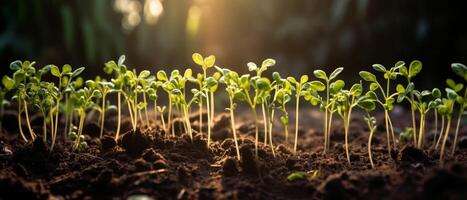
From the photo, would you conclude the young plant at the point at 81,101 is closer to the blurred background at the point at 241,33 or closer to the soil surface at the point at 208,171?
the soil surface at the point at 208,171

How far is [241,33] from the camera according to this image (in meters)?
4.53

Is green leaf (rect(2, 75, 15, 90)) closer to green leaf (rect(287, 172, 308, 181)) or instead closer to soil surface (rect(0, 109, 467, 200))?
soil surface (rect(0, 109, 467, 200))

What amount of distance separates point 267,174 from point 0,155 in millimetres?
914

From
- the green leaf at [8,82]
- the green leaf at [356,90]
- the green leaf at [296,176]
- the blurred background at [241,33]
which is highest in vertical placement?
the blurred background at [241,33]

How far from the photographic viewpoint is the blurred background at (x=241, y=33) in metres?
3.78

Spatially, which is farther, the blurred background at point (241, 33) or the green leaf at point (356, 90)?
the blurred background at point (241, 33)

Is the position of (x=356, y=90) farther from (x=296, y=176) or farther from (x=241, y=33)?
(x=241, y=33)

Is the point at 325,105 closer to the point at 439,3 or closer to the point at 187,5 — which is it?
the point at 439,3

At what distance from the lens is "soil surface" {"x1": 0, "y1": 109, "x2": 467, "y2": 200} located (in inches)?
49.5

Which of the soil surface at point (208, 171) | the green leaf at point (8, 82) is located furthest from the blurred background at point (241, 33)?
the green leaf at point (8, 82)

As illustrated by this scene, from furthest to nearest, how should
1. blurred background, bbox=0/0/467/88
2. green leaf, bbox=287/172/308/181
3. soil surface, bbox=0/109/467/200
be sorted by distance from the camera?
blurred background, bbox=0/0/467/88, green leaf, bbox=287/172/308/181, soil surface, bbox=0/109/467/200

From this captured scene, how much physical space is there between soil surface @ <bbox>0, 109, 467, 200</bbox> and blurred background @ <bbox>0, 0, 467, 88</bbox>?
216 centimetres

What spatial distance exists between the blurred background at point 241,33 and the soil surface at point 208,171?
216 cm

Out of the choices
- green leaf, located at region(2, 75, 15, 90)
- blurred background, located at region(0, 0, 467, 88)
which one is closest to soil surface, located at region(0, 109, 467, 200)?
green leaf, located at region(2, 75, 15, 90)
